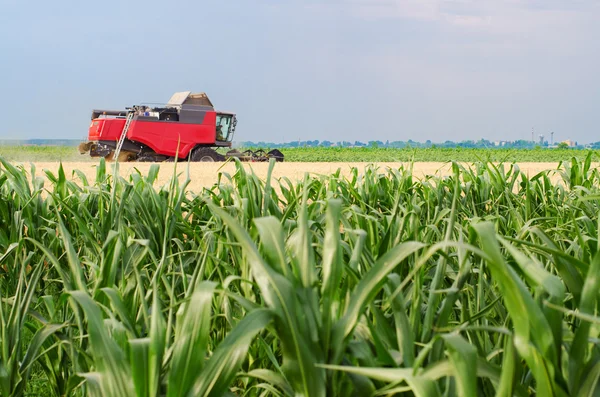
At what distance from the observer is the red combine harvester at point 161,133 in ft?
72.6

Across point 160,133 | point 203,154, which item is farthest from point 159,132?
point 203,154

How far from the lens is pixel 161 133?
22.7m

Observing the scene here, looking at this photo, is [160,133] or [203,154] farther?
[203,154]

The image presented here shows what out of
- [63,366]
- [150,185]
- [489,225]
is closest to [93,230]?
[150,185]

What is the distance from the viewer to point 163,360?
4.41 feet

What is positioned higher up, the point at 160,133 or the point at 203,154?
the point at 160,133

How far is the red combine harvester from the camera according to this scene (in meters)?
22.1

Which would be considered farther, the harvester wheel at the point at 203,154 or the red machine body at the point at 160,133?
the harvester wheel at the point at 203,154

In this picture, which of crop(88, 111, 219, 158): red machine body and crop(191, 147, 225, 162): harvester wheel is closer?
crop(88, 111, 219, 158): red machine body

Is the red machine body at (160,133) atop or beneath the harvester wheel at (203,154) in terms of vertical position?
atop

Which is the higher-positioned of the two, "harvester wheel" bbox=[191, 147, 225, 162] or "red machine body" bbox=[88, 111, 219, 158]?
"red machine body" bbox=[88, 111, 219, 158]

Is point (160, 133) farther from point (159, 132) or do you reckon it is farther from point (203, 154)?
point (203, 154)

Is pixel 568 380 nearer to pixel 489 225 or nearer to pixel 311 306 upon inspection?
pixel 489 225

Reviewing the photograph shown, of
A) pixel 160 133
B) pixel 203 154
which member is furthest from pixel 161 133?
pixel 203 154
